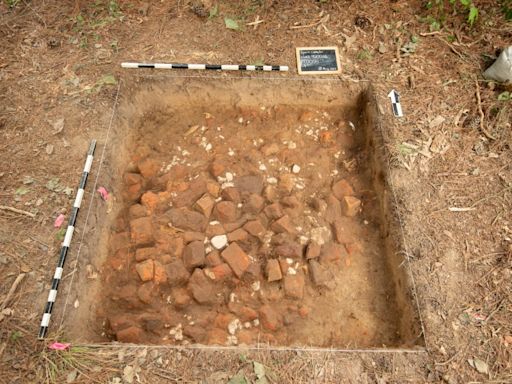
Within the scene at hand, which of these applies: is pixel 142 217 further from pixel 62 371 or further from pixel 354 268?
pixel 354 268

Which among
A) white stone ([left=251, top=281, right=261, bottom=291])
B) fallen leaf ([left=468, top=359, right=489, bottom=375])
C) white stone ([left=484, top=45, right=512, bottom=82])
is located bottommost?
white stone ([left=251, top=281, right=261, bottom=291])

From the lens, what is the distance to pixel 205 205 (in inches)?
125

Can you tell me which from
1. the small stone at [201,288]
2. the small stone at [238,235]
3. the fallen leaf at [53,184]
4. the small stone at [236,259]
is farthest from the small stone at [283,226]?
the fallen leaf at [53,184]

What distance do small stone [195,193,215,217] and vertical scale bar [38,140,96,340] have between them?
35.0 inches

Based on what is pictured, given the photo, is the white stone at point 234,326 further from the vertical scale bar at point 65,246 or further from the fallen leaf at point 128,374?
the vertical scale bar at point 65,246

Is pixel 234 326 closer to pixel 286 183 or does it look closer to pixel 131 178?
pixel 286 183

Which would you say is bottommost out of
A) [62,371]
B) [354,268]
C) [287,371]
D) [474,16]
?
[354,268]

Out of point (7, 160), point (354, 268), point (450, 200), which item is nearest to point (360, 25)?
point (450, 200)

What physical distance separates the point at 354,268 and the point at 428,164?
40.7 inches

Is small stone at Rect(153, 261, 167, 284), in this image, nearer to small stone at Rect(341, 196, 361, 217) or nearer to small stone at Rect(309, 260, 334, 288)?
small stone at Rect(309, 260, 334, 288)

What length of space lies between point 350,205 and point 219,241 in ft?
3.71

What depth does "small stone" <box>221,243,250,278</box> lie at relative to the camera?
115 inches

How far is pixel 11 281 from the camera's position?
261cm

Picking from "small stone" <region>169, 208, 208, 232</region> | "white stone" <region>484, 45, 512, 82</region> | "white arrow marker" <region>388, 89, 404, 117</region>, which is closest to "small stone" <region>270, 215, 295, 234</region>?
"small stone" <region>169, 208, 208, 232</region>
